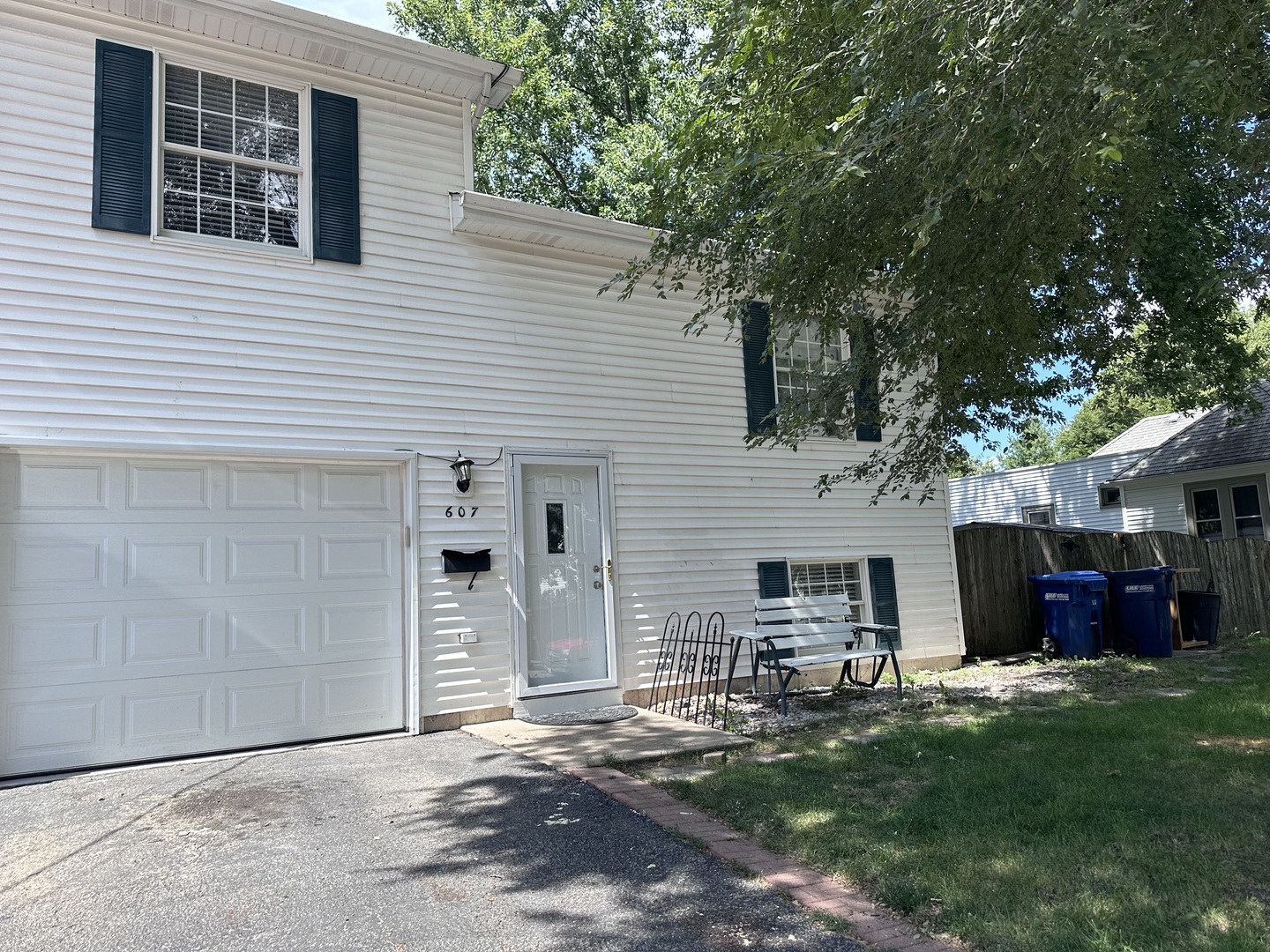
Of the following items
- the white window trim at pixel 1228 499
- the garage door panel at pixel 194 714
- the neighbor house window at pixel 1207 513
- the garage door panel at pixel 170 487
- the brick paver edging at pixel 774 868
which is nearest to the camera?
the brick paver edging at pixel 774 868

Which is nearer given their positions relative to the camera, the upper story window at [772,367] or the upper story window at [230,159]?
the upper story window at [230,159]

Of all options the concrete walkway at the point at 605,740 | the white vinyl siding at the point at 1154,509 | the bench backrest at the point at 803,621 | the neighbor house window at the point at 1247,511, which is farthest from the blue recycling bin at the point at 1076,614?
the white vinyl siding at the point at 1154,509

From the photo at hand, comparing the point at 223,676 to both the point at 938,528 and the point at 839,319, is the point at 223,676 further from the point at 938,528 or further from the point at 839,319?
the point at 938,528

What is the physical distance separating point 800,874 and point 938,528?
723 cm

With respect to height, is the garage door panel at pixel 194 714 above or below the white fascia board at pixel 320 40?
below

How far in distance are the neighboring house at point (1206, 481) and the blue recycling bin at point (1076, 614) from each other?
284 inches

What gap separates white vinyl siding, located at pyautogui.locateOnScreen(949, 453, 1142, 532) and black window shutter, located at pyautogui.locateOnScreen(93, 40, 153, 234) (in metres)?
17.9

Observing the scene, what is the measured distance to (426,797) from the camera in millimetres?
4914

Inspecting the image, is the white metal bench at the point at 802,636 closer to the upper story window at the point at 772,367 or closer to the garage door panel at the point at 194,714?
the upper story window at the point at 772,367

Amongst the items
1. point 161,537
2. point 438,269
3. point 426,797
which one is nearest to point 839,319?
point 438,269

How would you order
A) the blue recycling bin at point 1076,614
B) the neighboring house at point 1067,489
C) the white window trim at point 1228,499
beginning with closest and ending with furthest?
the blue recycling bin at point 1076,614
the white window trim at point 1228,499
the neighboring house at point 1067,489

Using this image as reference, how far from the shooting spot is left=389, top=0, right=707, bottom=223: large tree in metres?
17.4

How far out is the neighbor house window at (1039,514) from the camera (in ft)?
72.6

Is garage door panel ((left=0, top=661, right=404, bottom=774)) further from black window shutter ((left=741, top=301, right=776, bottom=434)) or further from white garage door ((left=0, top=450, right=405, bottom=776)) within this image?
black window shutter ((left=741, top=301, right=776, bottom=434))
